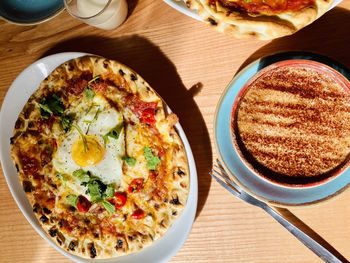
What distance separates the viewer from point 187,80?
207 cm

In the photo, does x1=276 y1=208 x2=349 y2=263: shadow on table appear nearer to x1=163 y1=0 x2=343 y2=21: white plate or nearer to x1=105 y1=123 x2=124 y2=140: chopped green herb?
x1=105 y1=123 x2=124 y2=140: chopped green herb

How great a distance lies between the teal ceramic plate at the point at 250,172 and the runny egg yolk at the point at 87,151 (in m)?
0.48

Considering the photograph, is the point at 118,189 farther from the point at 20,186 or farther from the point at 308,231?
the point at 308,231

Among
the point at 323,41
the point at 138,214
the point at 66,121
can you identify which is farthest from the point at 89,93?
the point at 323,41

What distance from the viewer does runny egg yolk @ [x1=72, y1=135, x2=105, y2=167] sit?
80.0 inches

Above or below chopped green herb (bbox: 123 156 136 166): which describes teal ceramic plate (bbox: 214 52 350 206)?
above

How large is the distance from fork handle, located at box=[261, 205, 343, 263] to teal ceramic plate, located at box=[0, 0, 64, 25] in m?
1.23

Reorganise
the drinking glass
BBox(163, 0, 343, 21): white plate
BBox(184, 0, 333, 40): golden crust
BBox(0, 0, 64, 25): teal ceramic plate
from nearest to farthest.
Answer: BBox(184, 0, 333, 40): golden crust < BBox(163, 0, 343, 21): white plate < the drinking glass < BBox(0, 0, 64, 25): teal ceramic plate

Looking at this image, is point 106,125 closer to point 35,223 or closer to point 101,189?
point 101,189

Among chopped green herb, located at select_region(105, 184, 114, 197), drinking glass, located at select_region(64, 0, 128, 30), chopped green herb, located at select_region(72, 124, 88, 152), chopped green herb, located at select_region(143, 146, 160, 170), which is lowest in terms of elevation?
chopped green herb, located at select_region(105, 184, 114, 197)

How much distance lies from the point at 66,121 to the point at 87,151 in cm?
15

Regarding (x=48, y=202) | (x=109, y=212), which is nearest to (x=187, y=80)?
(x=109, y=212)

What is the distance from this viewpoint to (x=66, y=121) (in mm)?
2061

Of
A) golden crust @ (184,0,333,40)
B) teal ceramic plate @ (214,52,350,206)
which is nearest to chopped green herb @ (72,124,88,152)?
teal ceramic plate @ (214,52,350,206)
